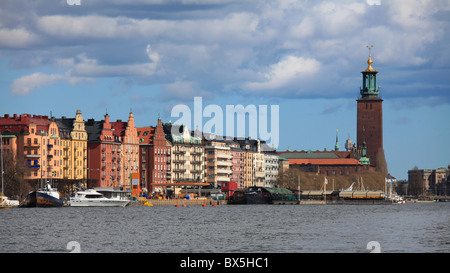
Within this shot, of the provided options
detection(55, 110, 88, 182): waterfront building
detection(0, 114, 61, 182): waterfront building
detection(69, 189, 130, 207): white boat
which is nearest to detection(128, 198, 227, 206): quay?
detection(69, 189, 130, 207): white boat

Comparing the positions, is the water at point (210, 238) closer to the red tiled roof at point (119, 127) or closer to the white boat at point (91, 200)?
the white boat at point (91, 200)

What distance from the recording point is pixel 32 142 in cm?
15975

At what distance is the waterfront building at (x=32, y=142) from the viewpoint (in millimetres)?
157875

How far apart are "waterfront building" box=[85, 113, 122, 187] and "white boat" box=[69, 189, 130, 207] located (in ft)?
95.3

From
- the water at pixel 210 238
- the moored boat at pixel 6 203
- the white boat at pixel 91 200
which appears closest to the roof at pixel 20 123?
the white boat at pixel 91 200

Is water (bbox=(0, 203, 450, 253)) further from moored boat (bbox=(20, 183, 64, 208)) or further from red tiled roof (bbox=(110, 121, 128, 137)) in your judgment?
red tiled roof (bbox=(110, 121, 128, 137))

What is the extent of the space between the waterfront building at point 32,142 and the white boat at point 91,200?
14.4 meters

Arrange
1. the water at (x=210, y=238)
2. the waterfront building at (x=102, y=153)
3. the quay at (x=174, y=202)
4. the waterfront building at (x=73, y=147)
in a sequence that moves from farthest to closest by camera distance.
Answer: the waterfront building at (x=102, y=153), the waterfront building at (x=73, y=147), the quay at (x=174, y=202), the water at (x=210, y=238)

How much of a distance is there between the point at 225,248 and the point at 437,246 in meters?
13.4

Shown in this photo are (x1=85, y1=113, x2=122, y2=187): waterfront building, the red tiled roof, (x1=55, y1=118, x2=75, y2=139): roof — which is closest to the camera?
(x1=55, y1=118, x2=75, y2=139): roof

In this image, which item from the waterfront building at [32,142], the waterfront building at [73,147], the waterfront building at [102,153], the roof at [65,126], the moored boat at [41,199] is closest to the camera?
the moored boat at [41,199]

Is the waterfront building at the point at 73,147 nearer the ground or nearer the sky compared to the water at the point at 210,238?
nearer the sky

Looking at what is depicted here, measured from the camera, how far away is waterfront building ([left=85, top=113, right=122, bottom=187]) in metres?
179

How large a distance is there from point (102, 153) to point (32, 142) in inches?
910
